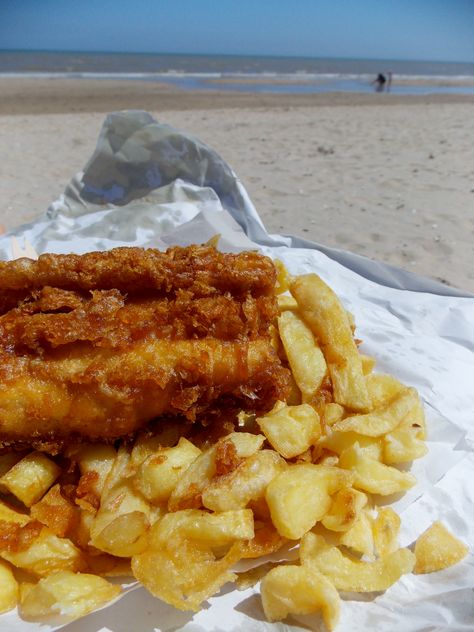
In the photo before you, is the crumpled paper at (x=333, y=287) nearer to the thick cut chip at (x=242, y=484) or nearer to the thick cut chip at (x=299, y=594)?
the thick cut chip at (x=299, y=594)

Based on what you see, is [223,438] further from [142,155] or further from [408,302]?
[142,155]

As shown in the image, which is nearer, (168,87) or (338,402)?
(338,402)

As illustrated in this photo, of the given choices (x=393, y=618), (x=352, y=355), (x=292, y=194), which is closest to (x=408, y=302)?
(x=352, y=355)

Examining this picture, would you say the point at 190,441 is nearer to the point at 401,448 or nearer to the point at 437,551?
the point at 401,448

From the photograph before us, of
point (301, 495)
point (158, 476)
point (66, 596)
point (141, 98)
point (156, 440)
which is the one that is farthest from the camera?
point (141, 98)

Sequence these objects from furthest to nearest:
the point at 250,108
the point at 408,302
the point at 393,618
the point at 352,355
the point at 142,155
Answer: the point at 250,108 → the point at 142,155 → the point at 408,302 → the point at 352,355 → the point at 393,618

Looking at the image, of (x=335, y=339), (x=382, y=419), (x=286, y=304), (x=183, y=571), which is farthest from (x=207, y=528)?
(x=286, y=304)
